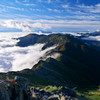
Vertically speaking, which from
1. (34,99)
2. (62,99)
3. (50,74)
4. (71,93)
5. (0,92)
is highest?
(0,92)

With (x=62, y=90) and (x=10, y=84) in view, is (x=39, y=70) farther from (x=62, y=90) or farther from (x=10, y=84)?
(x=10, y=84)

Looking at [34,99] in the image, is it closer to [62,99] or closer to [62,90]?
[62,99]

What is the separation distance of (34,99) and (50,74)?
13590 cm

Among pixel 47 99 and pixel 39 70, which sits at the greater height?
pixel 47 99

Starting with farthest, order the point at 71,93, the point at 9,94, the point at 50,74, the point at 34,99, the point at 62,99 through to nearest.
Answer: the point at 50,74, the point at 71,93, the point at 62,99, the point at 34,99, the point at 9,94

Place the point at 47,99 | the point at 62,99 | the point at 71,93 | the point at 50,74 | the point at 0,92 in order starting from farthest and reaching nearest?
1. the point at 50,74
2. the point at 71,93
3. the point at 62,99
4. the point at 47,99
5. the point at 0,92

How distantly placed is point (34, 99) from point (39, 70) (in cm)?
13817

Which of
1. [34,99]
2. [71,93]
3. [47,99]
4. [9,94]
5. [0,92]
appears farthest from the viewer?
[71,93]

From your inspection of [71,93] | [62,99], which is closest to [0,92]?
[62,99]

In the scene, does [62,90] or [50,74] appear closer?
[62,90]

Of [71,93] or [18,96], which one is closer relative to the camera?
[18,96]

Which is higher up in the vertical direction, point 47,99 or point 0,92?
point 0,92

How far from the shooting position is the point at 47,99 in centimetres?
3716

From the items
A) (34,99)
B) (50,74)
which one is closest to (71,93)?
(34,99)
